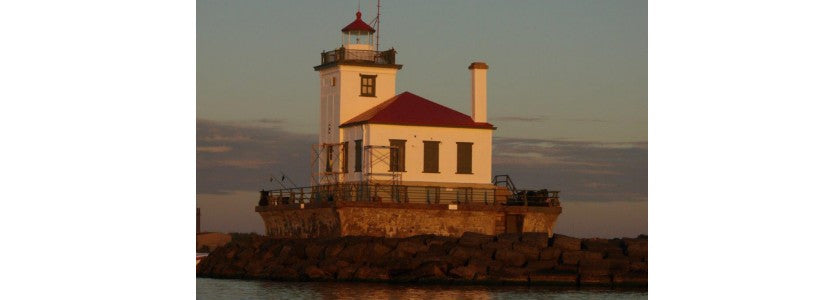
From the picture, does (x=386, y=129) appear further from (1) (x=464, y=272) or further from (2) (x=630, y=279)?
(2) (x=630, y=279)

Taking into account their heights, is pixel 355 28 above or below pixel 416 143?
above

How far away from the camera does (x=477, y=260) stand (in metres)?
26.9

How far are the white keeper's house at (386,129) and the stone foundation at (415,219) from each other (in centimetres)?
105

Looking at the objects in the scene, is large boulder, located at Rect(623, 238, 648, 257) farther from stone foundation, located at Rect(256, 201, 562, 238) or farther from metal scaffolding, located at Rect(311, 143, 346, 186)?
metal scaffolding, located at Rect(311, 143, 346, 186)

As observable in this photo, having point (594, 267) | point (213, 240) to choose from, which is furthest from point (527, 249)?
point (213, 240)

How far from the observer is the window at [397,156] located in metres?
30.0

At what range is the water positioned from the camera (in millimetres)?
24234

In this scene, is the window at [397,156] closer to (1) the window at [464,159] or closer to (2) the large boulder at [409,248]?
(1) the window at [464,159]

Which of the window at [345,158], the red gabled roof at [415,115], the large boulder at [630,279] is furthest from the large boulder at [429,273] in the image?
the window at [345,158]
